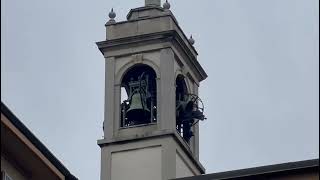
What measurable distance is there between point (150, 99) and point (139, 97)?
0.56 m

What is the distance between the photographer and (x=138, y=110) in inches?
2386

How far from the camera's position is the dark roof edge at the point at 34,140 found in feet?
124

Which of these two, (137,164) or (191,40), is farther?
(191,40)

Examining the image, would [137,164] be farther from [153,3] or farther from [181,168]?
[153,3]

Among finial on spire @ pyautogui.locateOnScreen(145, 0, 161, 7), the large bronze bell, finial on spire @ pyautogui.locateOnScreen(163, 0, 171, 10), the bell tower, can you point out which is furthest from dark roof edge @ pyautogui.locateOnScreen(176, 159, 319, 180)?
finial on spire @ pyautogui.locateOnScreen(145, 0, 161, 7)

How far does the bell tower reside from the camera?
59.8m

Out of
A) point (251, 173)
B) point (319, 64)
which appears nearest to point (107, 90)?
point (251, 173)

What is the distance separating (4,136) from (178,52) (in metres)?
24.1

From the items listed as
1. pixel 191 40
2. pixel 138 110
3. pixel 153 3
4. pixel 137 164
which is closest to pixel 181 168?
pixel 137 164

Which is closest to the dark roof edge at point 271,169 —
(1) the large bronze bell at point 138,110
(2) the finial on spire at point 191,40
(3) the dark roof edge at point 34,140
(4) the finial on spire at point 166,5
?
(3) the dark roof edge at point 34,140

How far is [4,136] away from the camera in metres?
38.7

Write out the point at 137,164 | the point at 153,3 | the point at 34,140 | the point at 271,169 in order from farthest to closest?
the point at 153,3 < the point at 137,164 < the point at 271,169 < the point at 34,140

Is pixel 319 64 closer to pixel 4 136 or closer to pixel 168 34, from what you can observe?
pixel 4 136

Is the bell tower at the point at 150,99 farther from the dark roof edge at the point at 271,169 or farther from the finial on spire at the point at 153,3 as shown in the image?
the dark roof edge at the point at 271,169
